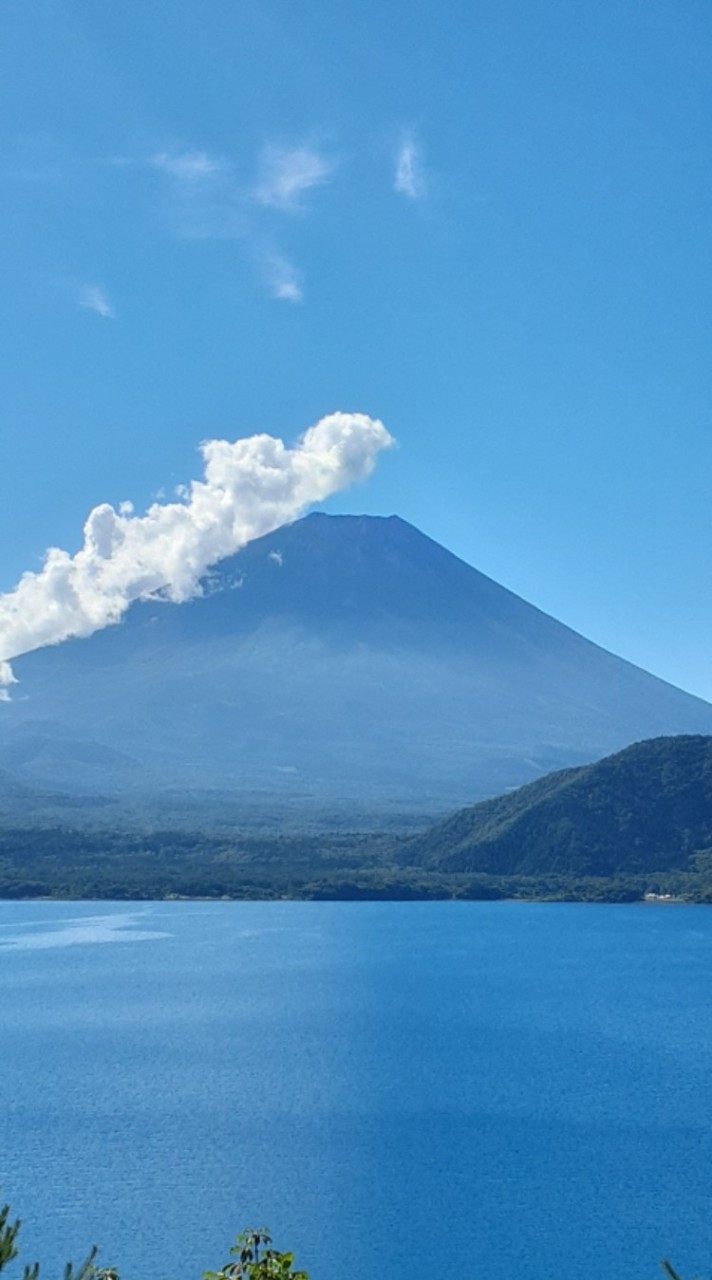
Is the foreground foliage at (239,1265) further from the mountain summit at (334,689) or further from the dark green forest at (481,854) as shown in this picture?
the mountain summit at (334,689)

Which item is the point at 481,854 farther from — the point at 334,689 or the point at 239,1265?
the point at 334,689

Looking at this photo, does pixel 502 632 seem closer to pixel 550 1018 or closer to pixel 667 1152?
pixel 550 1018

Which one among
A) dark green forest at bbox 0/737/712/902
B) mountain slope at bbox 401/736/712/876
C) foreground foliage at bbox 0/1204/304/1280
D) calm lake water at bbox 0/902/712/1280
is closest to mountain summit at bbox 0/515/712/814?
dark green forest at bbox 0/737/712/902

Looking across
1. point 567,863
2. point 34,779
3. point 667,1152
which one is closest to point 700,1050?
point 667,1152

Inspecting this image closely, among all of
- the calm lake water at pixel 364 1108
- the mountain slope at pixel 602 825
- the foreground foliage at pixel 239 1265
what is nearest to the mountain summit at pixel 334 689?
the mountain slope at pixel 602 825

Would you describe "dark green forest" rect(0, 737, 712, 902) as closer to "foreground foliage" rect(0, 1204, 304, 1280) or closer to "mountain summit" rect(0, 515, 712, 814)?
"mountain summit" rect(0, 515, 712, 814)
